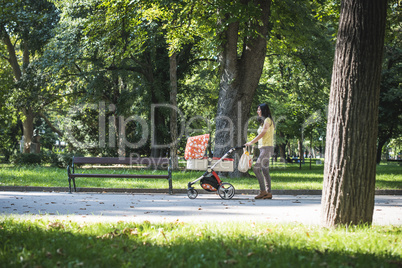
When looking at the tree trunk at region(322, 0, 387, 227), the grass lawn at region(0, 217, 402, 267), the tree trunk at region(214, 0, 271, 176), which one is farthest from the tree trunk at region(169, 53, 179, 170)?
the tree trunk at region(322, 0, 387, 227)

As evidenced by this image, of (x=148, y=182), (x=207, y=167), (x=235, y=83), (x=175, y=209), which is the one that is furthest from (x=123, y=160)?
(x=235, y=83)

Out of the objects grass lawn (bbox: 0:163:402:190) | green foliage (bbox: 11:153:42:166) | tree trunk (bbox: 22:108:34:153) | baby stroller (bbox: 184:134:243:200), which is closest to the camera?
baby stroller (bbox: 184:134:243:200)

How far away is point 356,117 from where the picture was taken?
5895 millimetres

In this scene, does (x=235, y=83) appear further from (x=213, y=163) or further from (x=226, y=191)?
(x=226, y=191)

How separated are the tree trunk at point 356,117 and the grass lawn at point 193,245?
1.23 ft

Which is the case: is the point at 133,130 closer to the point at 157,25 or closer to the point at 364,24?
the point at 157,25

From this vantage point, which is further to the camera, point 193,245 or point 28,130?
point 28,130

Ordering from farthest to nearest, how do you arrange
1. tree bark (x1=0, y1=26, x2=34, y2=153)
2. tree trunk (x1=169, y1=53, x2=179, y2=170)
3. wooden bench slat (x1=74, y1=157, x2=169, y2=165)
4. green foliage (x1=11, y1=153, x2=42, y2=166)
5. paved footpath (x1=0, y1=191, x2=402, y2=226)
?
1. tree bark (x1=0, y1=26, x2=34, y2=153)
2. green foliage (x1=11, y1=153, x2=42, y2=166)
3. tree trunk (x1=169, y1=53, x2=179, y2=170)
4. wooden bench slat (x1=74, y1=157, x2=169, y2=165)
5. paved footpath (x1=0, y1=191, x2=402, y2=226)

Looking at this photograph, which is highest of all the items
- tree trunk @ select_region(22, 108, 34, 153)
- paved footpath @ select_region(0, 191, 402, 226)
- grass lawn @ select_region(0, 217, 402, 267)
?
tree trunk @ select_region(22, 108, 34, 153)

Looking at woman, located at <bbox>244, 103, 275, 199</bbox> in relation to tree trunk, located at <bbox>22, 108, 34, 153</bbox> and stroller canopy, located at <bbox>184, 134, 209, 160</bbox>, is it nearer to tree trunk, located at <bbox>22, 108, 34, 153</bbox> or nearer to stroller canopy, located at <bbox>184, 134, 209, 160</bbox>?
stroller canopy, located at <bbox>184, 134, 209, 160</bbox>

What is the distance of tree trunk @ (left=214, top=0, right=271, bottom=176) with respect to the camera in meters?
16.6

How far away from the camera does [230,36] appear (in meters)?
16.6

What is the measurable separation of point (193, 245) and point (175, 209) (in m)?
4.01

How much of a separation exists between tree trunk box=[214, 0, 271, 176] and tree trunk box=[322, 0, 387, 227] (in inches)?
414
